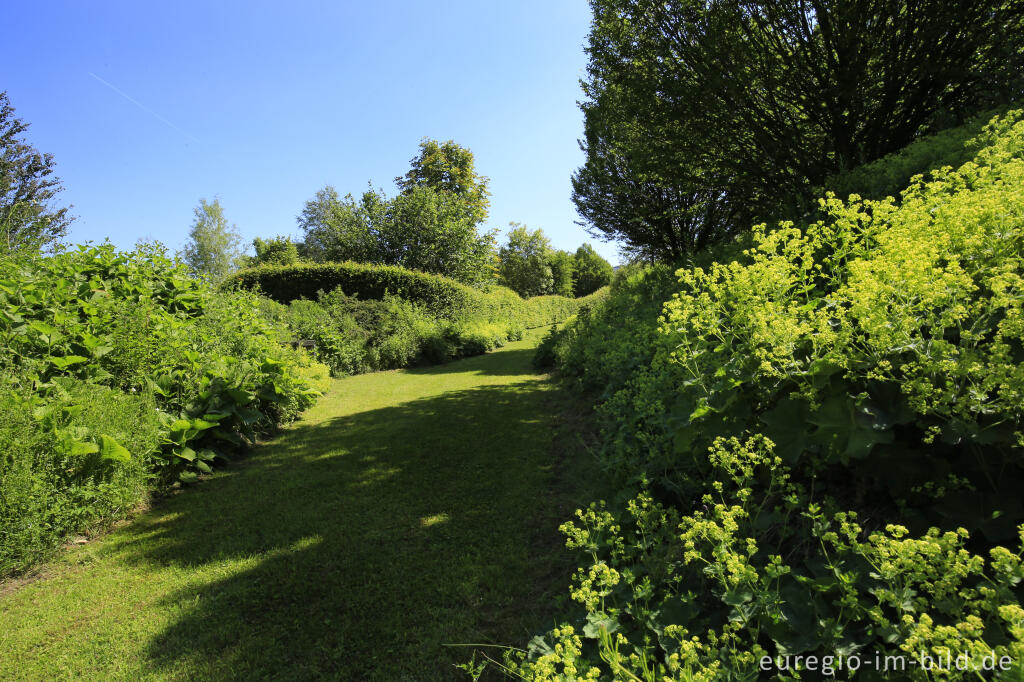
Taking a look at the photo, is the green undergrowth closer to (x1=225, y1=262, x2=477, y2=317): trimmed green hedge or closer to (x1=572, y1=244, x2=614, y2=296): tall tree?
(x1=225, y1=262, x2=477, y2=317): trimmed green hedge

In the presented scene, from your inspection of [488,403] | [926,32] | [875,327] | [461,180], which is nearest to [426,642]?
[875,327]

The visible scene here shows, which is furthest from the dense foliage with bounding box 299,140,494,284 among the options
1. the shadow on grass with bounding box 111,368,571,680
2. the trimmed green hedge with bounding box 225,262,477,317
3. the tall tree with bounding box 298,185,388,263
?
the shadow on grass with bounding box 111,368,571,680

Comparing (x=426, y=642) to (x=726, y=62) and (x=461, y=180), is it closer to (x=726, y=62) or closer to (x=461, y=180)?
(x=726, y=62)

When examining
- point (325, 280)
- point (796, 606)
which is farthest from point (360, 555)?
point (325, 280)

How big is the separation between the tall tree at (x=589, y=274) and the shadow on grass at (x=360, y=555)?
A: 146 feet

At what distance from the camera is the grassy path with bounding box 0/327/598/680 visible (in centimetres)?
237

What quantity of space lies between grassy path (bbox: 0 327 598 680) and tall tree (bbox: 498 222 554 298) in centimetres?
3970

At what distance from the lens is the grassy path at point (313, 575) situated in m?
2.37

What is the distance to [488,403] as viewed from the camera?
7750 mm

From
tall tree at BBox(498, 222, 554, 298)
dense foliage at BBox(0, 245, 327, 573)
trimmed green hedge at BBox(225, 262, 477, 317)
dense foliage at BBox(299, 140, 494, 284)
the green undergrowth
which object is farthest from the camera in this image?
tall tree at BBox(498, 222, 554, 298)

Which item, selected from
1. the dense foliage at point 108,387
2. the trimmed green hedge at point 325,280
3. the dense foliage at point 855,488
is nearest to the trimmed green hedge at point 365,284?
the trimmed green hedge at point 325,280

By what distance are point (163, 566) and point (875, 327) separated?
182 inches

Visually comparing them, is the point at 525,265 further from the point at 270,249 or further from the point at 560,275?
the point at 270,249

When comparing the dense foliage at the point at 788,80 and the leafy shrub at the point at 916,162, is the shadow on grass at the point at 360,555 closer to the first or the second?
the leafy shrub at the point at 916,162
